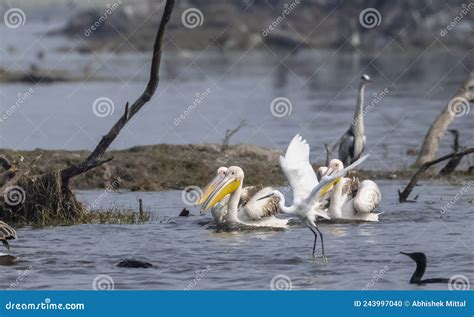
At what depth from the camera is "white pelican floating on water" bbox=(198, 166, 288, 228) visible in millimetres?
15875

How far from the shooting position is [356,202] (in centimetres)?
1602

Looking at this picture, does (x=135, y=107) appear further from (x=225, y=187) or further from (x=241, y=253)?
(x=241, y=253)

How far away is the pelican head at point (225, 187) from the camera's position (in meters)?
16.2

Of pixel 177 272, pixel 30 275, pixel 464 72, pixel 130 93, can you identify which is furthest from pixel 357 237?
pixel 464 72

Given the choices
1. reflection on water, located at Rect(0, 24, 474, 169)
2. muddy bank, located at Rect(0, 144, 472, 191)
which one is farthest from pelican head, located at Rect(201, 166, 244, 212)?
reflection on water, located at Rect(0, 24, 474, 169)

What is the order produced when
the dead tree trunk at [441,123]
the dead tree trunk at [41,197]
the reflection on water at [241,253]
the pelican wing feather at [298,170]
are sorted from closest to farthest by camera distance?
the reflection on water at [241,253], the pelican wing feather at [298,170], the dead tree trunk at [41,197], the dead tree trunk at [441,123]

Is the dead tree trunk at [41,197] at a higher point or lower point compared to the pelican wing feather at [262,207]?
higher

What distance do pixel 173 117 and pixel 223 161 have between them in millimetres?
13345

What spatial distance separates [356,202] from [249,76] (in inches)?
1516

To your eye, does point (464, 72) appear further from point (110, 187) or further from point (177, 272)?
point (177, 272)

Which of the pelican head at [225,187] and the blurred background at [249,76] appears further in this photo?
the blurred background at [249,76]

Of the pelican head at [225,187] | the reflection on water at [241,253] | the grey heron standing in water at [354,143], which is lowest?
the reflection on water at [241,253]

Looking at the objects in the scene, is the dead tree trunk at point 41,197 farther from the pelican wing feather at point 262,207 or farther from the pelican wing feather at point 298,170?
the pelican wing feather at point 298,170

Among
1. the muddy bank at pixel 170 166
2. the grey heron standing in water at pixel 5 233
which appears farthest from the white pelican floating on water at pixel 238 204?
the muddy bank at pixel 170 166
